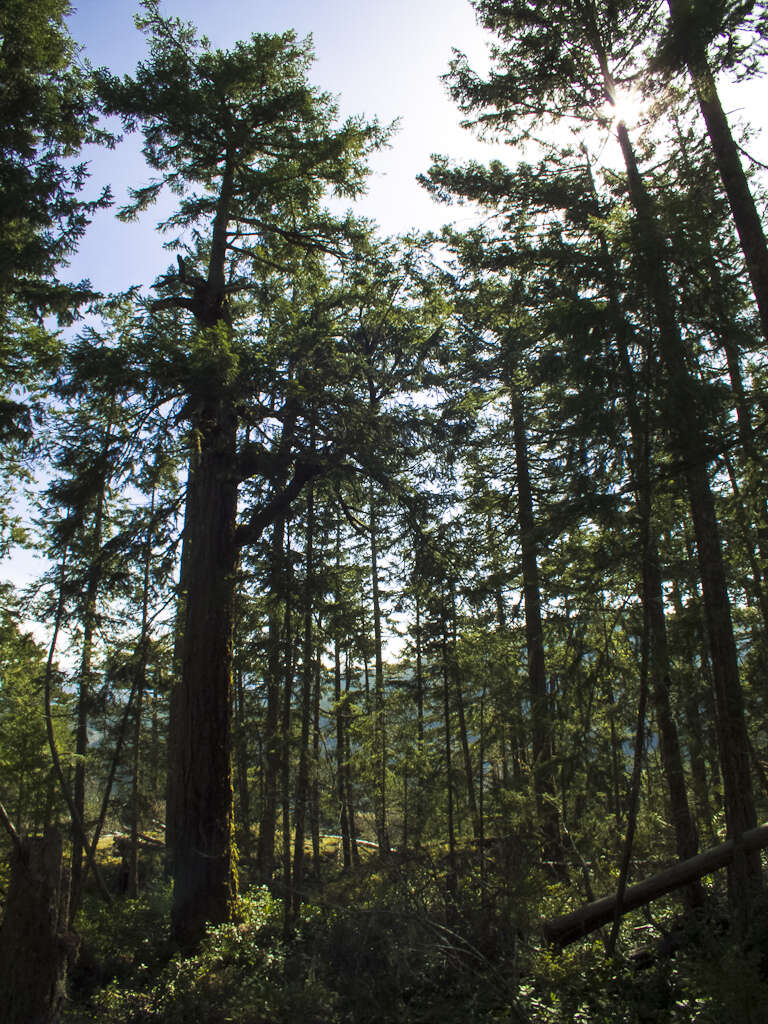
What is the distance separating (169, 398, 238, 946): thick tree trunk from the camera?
337 inches

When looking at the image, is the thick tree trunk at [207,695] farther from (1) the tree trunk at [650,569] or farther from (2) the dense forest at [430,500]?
(1) the tree trunk at [650,569]

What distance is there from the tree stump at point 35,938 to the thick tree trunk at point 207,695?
2648 mm

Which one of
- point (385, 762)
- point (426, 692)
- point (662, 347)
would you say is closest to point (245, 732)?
point (385, 762)

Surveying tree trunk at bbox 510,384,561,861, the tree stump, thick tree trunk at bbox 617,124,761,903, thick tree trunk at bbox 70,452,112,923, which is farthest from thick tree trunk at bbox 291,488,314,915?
thick tree trunk at bbox 617,124,761,903

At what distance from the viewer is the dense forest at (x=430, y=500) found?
6523mm

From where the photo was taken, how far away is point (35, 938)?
18.8 feet

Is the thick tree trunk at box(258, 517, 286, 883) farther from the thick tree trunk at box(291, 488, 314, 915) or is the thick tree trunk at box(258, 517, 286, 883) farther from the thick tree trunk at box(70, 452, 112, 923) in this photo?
the thick tree trunk at box(70, 452, 112, 923)

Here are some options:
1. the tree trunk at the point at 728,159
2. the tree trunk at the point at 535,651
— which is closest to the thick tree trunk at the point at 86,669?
the tree trunk at the point at 535,651

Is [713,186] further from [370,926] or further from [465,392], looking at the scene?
[370,926]

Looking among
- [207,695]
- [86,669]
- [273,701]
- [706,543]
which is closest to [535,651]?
[273,701]

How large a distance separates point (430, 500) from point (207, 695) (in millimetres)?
4412

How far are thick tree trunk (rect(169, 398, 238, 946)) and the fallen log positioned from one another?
4.61m

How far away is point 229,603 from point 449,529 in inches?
142

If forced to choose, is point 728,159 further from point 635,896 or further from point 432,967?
point 432,967
